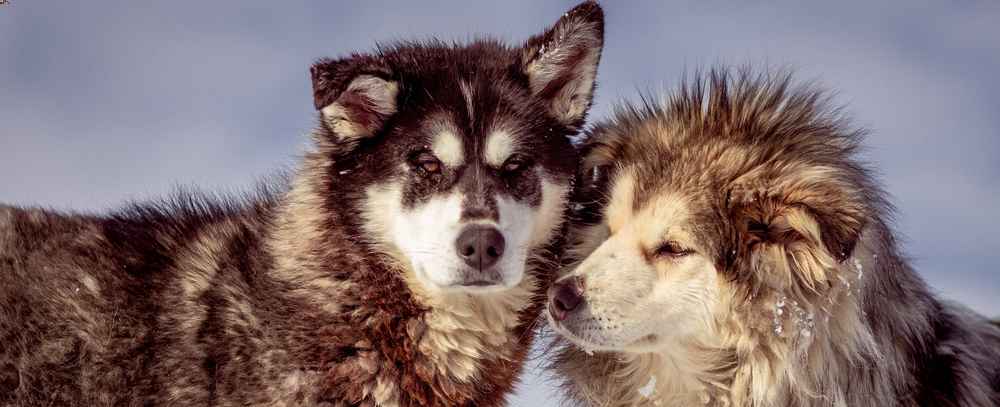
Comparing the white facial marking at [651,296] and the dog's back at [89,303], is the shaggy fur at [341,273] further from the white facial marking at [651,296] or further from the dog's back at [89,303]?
the white facial marking at [651,296]

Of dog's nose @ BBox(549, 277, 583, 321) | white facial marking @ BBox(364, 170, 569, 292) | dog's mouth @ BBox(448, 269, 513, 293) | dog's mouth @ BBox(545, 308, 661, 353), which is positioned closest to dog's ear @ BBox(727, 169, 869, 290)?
dog's mouth @ BBox(545, 308, 661, 353)

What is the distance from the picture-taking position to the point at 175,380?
434 centimetres

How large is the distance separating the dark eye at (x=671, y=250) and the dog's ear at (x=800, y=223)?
0.81 feet

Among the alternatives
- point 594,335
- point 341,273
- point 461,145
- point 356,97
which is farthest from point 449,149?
point 594,335

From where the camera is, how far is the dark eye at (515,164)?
4574 mm

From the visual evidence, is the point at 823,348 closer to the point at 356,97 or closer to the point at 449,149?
the point at 449,149

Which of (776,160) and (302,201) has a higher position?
(776,160)

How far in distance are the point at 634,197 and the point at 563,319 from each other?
0.71 metres

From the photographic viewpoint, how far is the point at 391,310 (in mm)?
4559

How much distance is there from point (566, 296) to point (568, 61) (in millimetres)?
1405

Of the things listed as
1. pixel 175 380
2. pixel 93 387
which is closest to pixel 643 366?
pixel 175 380

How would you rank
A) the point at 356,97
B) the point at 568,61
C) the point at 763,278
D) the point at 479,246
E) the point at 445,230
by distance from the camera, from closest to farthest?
1. the point at 763,278
2. the point at 479,246
3. the point at 445,230
4. the point at 356,97
5. the point at 568,61

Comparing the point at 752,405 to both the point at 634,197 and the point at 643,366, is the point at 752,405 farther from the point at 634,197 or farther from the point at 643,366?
the point at 634,197

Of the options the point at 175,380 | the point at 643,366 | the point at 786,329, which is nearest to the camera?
the point at 786,329
